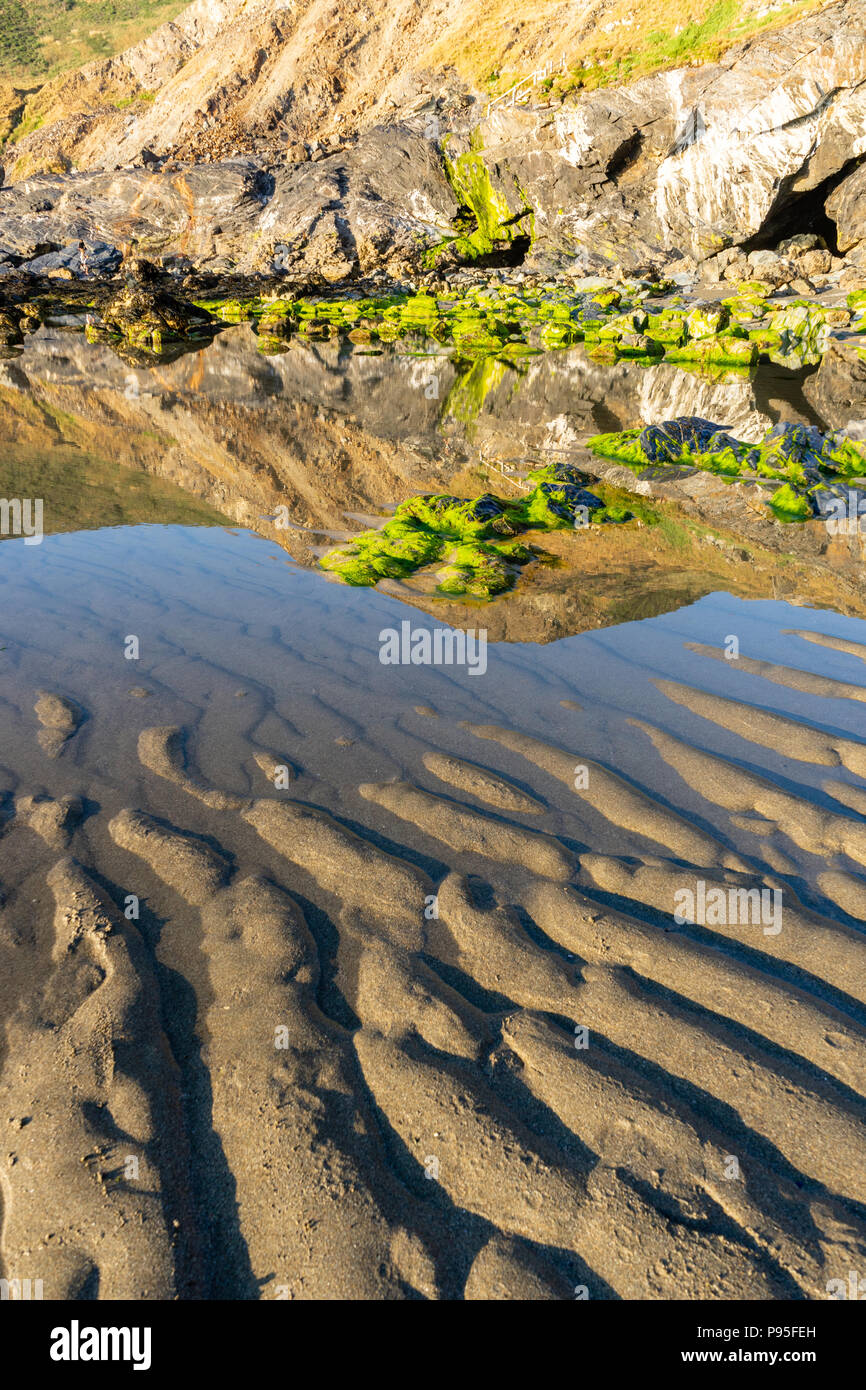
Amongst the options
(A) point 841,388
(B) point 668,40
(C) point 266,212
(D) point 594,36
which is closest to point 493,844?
(A) point 841,388

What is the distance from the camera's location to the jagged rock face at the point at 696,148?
3675cm

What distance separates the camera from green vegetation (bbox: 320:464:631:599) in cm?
953

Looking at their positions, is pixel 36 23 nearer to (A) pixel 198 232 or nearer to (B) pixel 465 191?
(A) pixel 198 232

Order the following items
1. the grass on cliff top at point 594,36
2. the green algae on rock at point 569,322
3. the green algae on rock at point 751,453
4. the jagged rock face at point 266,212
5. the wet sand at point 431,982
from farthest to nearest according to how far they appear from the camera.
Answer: the jagged rock face at point 266,212 → the grass on cliff top at point 594,36 → the green algae on rock at point 569,322 → the green algae on rock at point 751,453 → the wet sand at point 431,982

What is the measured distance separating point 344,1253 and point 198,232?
6787 centimetres

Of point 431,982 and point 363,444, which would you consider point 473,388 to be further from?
point 431,982

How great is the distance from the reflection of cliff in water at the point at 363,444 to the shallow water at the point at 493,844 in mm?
239

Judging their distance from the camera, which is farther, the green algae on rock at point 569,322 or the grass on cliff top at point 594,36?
the grass on cliff top at point 594,36

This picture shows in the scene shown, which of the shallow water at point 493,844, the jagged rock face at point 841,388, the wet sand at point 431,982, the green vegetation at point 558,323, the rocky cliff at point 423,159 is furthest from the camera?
the rocky cliff at point 423,159

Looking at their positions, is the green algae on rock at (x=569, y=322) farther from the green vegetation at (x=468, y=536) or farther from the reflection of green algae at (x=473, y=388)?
the green vegetation at (x=468, y=536)

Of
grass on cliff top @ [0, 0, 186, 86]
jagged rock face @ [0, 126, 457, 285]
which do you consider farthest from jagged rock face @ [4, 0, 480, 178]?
grass on cliff top @ [0, 0, 186, 86]

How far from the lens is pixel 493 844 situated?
4.96 meters

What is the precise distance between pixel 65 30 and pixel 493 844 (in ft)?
540

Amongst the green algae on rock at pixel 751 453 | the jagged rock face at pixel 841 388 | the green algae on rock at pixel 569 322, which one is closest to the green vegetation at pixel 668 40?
the green algae on rock at pixel 569 322
